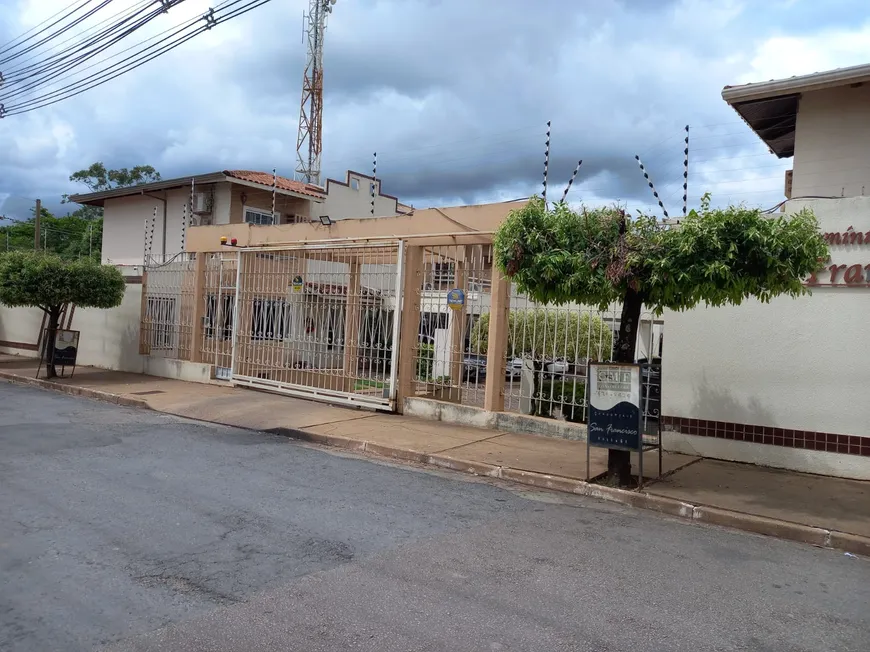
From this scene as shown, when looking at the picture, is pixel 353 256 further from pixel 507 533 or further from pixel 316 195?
pixel 316 195

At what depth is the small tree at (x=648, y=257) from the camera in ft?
20.4

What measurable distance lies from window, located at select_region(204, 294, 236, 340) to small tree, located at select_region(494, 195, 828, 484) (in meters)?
9.44

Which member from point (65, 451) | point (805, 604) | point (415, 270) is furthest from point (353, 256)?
point (805, 604)

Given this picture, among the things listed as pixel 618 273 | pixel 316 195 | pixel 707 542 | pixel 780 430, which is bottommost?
pixel 707 542

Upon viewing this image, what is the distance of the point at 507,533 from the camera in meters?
5.68

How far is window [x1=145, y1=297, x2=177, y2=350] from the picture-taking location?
A: 16.6 metres

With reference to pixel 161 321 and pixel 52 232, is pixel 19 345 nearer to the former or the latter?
pixel 161 321

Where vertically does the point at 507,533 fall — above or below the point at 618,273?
below

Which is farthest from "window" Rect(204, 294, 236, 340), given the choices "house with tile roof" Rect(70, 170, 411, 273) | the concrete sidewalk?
A: "house with tile roof" Rect(70, 170, 411, 273)

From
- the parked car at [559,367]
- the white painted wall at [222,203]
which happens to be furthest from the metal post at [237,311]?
the white painted wall at [222,203]

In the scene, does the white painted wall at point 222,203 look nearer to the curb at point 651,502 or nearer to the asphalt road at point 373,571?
the curb at point 651,502

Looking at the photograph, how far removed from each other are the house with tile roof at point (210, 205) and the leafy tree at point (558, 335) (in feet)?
39.3

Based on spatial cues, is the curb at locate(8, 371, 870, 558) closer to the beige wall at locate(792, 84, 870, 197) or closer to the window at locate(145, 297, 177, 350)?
the beige wall at locate(792, 84, 870, 197)

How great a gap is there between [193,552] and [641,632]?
121 inches
